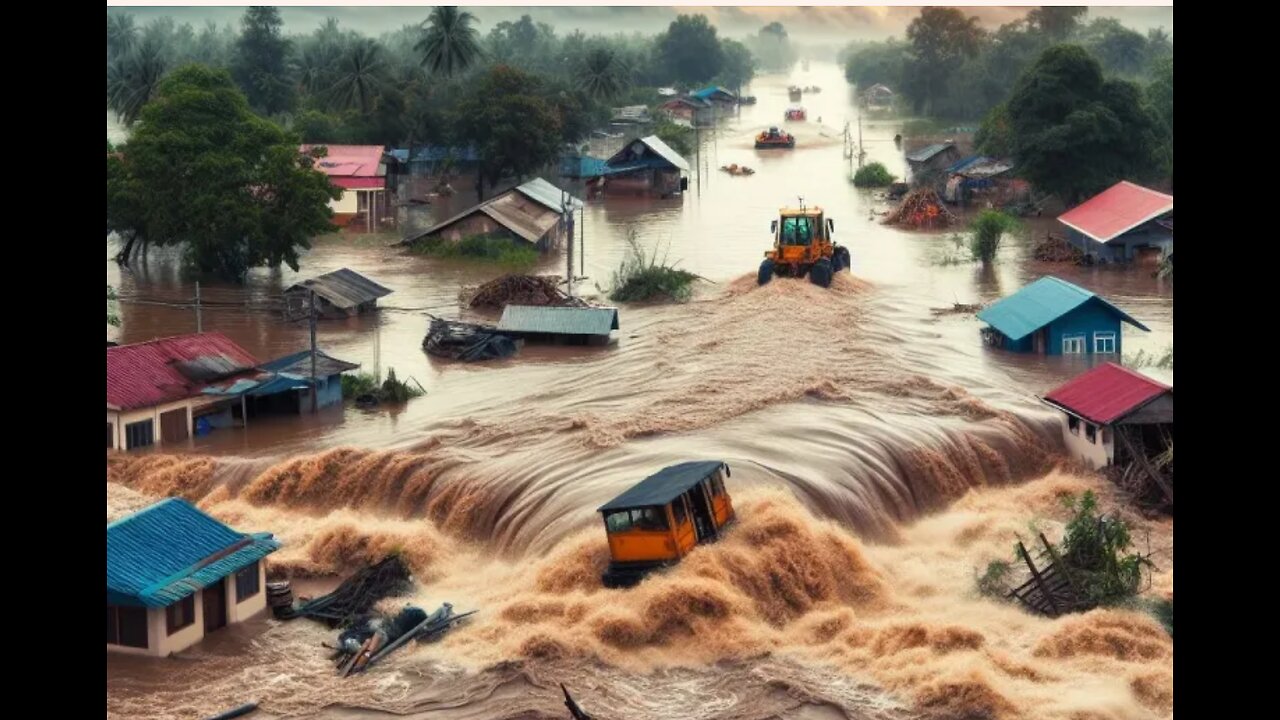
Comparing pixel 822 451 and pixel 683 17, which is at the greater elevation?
pixel 683 17

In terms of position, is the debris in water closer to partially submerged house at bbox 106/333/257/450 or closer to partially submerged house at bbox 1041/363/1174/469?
partially submerged house at bbox 106/333/257/450

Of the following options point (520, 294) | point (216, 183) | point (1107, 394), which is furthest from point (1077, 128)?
point (1107, 394)

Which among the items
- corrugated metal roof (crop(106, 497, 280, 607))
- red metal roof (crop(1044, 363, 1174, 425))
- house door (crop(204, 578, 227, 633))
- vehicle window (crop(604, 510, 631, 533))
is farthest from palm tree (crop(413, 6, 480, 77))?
vehicle window (crop(604, 510, 631, 533))

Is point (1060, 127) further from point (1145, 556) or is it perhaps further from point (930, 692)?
point (930, 692)

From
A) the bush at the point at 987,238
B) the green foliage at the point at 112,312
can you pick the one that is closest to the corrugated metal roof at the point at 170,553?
the green foliage at the point at 112,312

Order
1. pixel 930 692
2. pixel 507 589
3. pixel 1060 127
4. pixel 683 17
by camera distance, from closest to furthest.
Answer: pixel 930 692 → pixel 507 589 → pixel 1060 127 → pixel 683 17

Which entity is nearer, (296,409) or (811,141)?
(296,409)
